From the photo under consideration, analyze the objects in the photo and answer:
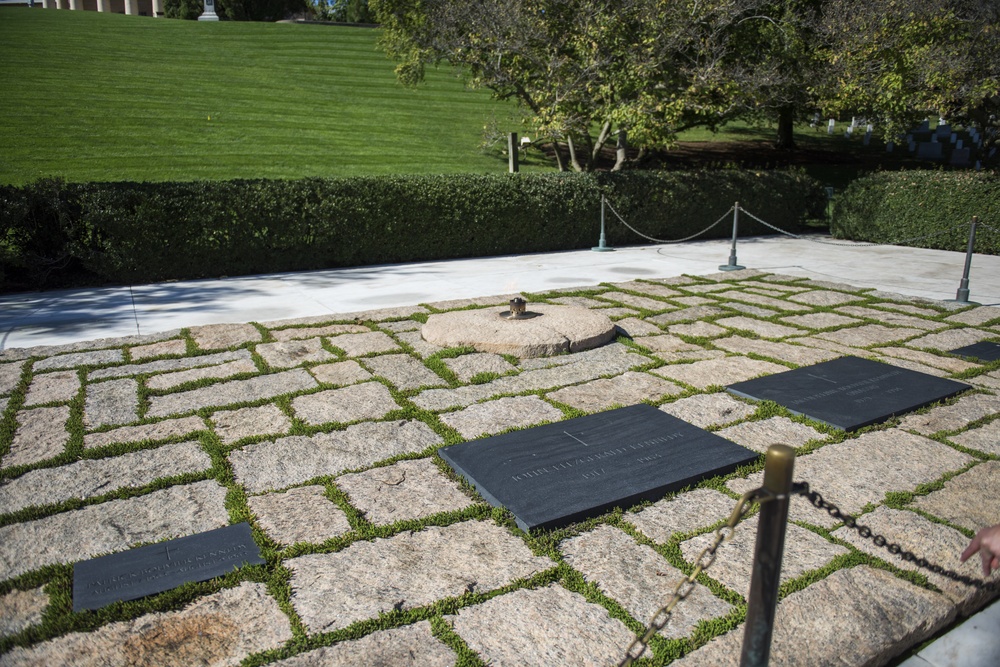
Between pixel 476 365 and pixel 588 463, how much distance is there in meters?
2.20

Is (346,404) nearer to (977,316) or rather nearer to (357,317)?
(357,317)

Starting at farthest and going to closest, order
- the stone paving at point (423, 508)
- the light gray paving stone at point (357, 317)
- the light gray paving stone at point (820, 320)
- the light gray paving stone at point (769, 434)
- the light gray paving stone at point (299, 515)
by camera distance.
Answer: the light gray paving stone at point (357, 317), the light gray paving stone at point (820, 320), the light gray paving stone at point (769, 434), the light gray paving stone at point (299, 515), the stone paving at point (423, 508)

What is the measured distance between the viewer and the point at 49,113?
18.5m

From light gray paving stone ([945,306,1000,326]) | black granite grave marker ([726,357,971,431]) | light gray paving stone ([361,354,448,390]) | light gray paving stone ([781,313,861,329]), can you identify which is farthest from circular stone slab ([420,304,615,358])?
light gray paving stone ([945,306,1000,326])

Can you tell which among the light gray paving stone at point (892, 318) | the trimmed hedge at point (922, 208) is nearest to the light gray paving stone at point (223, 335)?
the light gray paving stone at point (892, 318)

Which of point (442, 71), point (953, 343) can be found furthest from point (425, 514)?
point (442, 71)

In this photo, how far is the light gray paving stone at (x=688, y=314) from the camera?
7438 millimetres

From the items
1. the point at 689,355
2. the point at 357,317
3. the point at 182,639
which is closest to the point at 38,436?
the point at 182,639

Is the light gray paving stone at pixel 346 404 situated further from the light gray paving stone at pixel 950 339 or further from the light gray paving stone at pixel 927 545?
the light gray paving stone at pixel 950 339

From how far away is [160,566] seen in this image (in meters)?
3.00

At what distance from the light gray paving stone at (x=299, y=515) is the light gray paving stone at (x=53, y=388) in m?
2.56

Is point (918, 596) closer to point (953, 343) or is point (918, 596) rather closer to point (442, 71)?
point (953, 343)

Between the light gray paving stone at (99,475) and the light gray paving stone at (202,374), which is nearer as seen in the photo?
the light gray paving stone at (99,475)

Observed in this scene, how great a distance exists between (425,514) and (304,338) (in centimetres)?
373
